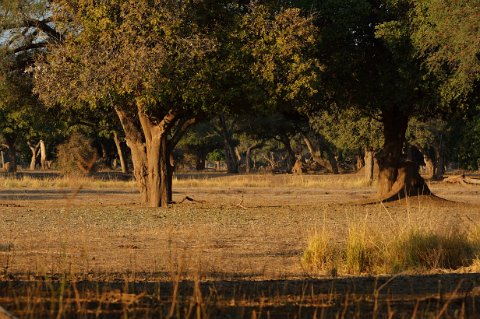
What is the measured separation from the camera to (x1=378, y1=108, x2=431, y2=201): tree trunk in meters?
29.0

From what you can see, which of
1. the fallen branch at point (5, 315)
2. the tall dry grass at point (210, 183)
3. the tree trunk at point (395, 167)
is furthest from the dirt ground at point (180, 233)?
the tall dry grass at point (210, 183)

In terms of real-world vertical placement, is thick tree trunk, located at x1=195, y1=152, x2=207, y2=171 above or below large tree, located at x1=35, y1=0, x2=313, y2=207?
below

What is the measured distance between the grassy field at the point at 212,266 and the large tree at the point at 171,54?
3.23 meters

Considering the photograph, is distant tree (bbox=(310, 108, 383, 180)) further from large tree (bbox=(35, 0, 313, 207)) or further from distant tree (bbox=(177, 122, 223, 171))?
large tree (bbox=(35, 0, 313, 207))

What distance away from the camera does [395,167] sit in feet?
95.7

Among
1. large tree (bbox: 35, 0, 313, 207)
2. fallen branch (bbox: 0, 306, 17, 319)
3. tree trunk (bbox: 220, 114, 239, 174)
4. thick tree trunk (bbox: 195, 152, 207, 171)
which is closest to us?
fallen branch (bbox: 0, 306, 17, 319)

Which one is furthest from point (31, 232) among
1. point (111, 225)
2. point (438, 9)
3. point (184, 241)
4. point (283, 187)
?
point (283, 187)

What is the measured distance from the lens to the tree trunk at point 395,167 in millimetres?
29016

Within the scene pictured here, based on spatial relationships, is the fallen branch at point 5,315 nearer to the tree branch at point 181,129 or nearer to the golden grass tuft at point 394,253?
the golden grass tuft at point 394,253

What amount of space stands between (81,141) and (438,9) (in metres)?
37.5

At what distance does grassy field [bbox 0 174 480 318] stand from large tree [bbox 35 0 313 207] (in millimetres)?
3232

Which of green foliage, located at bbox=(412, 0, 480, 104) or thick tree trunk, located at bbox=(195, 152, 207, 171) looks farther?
thick tree trunk, located at bbox=(195, 152, 207, 171)

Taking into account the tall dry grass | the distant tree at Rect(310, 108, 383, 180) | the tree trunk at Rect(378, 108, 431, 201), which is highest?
the distant tree at Rect(310, 108, 383, 180)

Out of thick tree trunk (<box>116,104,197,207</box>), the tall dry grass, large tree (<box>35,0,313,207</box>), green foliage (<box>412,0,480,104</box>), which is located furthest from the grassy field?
the tall dry grass
